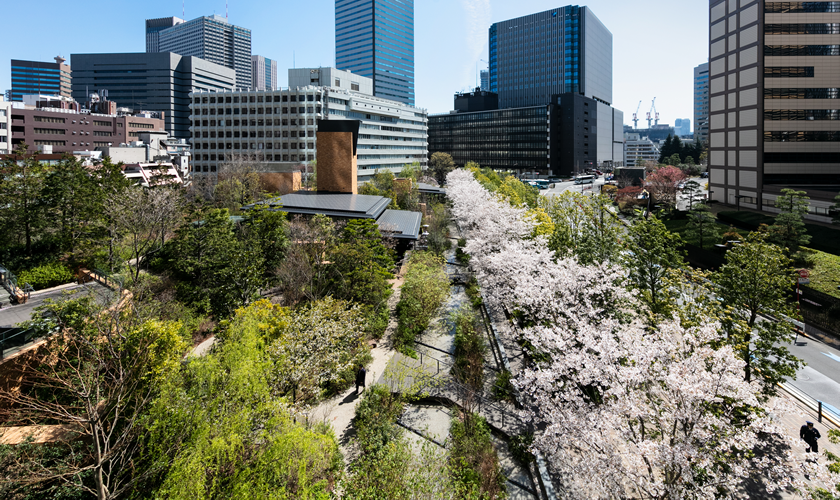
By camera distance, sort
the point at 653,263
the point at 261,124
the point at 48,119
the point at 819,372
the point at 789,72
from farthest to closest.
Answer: the point at 261,124 → the point at 48,119 → the point at 789,72 → the point at 819,372 → the point at 653,263

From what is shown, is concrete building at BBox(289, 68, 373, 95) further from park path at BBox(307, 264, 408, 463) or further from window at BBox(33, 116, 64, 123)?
park path at BBox(307, 264, 408, 463)

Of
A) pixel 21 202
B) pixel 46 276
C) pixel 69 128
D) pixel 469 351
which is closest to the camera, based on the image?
pixel 469 351

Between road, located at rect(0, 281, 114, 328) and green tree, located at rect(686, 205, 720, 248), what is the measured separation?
5229cm

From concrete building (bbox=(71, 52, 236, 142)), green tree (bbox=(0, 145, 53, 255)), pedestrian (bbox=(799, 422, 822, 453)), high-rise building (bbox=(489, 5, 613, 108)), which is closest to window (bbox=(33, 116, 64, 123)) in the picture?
concrete building (bbox=(71, 52, 236, 142))

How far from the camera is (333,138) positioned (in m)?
46.7

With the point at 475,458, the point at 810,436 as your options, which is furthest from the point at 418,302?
the point at 810,436

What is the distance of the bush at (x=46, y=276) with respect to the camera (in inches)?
979

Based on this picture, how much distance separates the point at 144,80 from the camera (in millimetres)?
171250

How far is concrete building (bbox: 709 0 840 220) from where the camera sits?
53.8 meters

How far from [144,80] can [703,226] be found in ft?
652

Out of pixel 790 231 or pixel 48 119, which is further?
pixel 48 119

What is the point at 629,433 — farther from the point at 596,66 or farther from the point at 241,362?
the point at 596,66

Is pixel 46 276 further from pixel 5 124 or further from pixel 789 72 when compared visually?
pixel 5 124

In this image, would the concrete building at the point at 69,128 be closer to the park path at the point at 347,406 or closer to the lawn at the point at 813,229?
the park path at the point at 347,406
